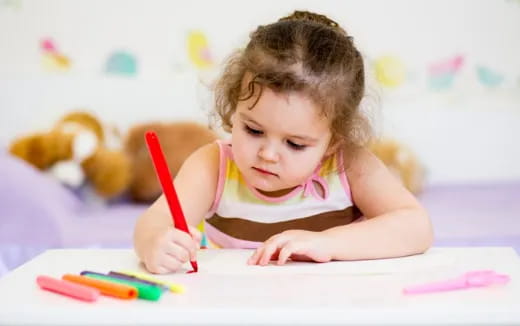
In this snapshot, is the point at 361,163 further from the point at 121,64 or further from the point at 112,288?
the point at 121,64

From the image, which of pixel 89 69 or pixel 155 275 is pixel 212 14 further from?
pixel 155 275

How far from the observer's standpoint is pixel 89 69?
2.14 metres

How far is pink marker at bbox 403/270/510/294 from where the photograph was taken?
0.65 metres

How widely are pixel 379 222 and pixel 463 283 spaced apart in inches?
9.0

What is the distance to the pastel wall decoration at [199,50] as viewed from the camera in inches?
84.0

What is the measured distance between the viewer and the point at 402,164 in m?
1.99

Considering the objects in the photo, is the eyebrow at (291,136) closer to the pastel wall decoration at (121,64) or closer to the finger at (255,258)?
the finger at (255,258)

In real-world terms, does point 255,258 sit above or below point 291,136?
below

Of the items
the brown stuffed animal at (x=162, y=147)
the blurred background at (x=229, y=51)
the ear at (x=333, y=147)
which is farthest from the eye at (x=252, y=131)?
the blurred background at (x=229, y=51)

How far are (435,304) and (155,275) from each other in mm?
266

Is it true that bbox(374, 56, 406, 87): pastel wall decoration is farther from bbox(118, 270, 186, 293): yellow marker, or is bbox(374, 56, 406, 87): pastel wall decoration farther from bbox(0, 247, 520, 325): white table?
bbox(118, 270, 186, 293): yellow marker

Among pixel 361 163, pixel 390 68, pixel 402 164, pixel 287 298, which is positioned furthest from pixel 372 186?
pixel 390 68

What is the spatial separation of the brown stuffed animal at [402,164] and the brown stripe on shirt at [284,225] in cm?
93

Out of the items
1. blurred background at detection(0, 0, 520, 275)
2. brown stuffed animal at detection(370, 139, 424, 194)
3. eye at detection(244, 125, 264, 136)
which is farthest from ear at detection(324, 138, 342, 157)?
blurred background at detection(0, 0, 520, 275)
